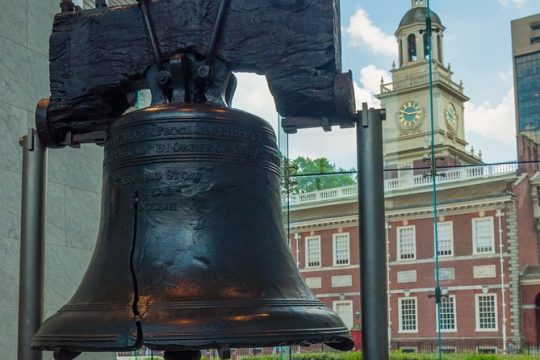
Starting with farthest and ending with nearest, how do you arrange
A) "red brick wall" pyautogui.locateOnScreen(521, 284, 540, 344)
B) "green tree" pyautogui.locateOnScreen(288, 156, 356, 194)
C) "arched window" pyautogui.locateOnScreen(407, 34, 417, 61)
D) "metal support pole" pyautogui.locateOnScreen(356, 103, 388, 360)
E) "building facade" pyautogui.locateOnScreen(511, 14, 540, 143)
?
"red brick wall" pyautogui.locateOnScreen(521, 284, 540, 344)
"building facade" pyautogui.locateOnScreen(511, 14, 540, 143)
"arched window" pyautogui.locateOnScreen(407, 34, 417, 61)
"green tree" pyautogui.locateOnScreen(288, 156, 356, 194)
"metal support pole" pyautogui.locateOnScreen(356, 103, 388, 360)

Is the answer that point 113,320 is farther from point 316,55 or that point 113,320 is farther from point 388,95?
point 388,95

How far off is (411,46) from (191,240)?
3.96 meters

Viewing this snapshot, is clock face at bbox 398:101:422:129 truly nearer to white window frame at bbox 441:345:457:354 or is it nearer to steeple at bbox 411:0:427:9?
steeple at bbox 411:0:427:9

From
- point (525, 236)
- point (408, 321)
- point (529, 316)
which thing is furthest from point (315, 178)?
point (525, 236)

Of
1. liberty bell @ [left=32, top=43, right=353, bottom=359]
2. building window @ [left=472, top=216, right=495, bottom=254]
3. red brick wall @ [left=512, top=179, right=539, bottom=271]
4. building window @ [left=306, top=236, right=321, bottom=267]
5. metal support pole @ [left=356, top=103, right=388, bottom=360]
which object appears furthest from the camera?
red brick wall @ [left=512, top=179, right=539, bottom=271]

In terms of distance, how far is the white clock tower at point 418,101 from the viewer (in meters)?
5.79

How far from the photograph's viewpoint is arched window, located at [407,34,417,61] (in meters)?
5.92

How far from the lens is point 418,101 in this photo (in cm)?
606

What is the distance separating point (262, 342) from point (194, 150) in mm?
601

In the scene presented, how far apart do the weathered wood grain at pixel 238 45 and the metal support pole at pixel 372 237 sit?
0.53ft

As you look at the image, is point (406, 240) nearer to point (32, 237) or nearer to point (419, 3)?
point (419, 3)

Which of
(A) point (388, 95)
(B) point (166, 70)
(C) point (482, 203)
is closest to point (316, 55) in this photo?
(B) point (166, 70)

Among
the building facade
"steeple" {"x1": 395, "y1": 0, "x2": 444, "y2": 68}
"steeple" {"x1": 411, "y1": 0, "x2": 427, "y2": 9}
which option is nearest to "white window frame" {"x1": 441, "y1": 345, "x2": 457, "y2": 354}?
"steeple" {"x1": 395, "y1": 0, "x2": 444, "y2": 68}

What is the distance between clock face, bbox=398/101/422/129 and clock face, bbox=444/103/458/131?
0.44m
